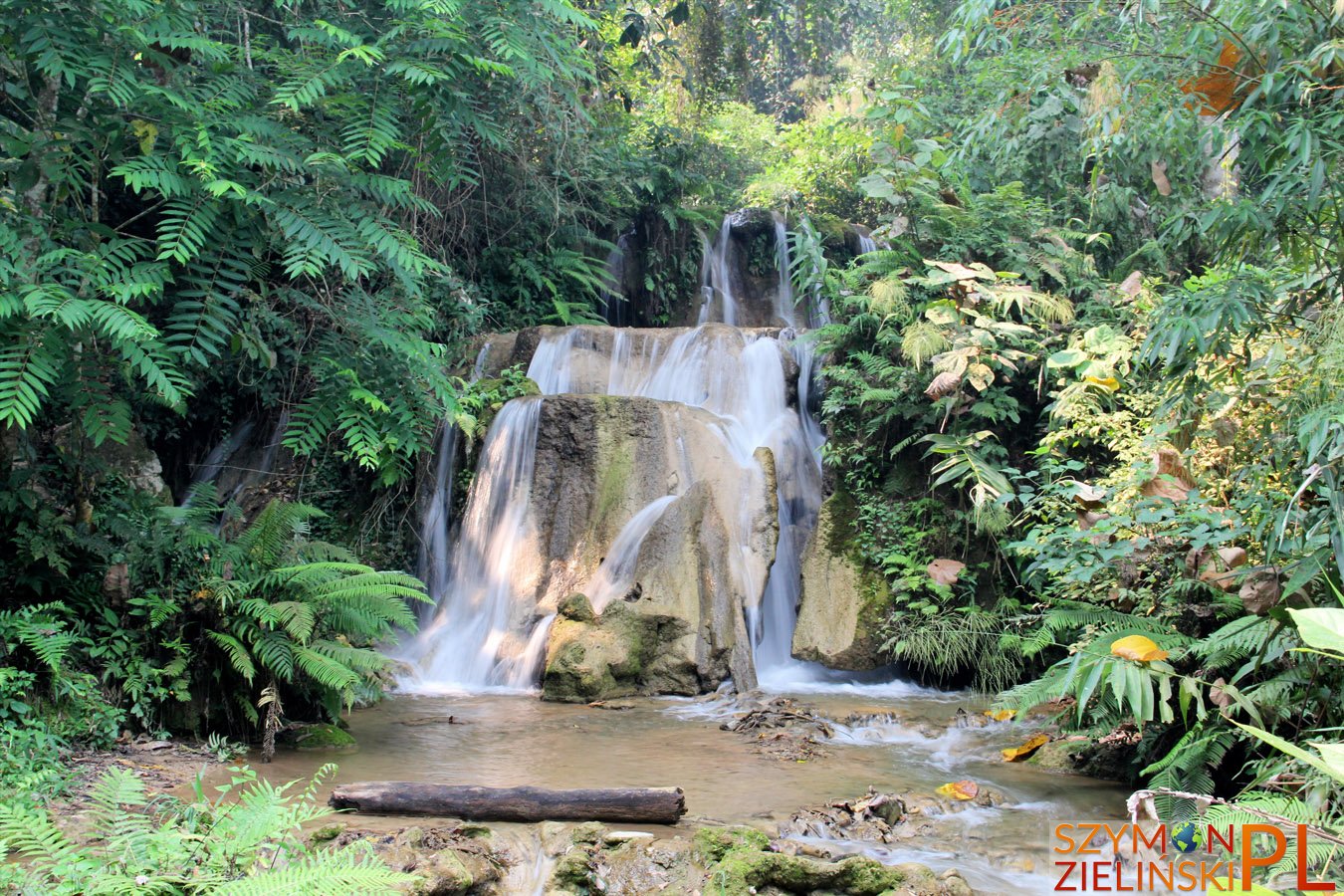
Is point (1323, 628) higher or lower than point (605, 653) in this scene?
higher

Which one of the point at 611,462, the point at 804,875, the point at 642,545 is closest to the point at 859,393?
the point at 611,462

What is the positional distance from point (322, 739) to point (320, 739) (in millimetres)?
13

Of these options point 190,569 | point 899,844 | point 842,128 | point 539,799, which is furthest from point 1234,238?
point 842,128

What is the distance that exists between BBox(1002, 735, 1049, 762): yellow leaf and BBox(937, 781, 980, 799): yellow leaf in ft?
3.07

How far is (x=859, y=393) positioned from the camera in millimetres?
10406

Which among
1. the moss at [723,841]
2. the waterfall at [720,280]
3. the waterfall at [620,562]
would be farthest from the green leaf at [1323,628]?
the waterfall at [720,280]

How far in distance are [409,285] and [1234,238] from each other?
4.88 metres

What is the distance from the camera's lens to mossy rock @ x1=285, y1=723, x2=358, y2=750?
6266 mm

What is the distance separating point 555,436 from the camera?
405 inches

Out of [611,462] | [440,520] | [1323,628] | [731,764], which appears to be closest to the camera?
[1323,628]

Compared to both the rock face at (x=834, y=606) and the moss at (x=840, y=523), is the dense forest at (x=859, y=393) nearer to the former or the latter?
the moss at (x=840, y=523)

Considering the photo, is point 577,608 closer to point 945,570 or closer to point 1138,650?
point 945,570

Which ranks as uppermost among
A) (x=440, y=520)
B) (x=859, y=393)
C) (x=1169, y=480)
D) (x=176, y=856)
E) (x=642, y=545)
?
(x=859, y=393)

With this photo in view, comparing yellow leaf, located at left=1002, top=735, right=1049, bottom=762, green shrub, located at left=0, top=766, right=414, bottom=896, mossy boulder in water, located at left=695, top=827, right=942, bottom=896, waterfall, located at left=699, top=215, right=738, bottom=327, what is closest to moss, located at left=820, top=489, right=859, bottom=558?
yellow leaf, located at left=1002, top=735, right=1049, bottom=762
